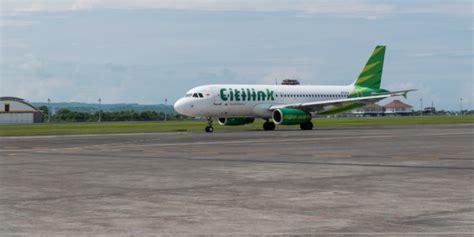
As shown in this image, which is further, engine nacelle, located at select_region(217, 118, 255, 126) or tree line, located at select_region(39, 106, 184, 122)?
tree line, located at select_region(39, 106, 184, 122)

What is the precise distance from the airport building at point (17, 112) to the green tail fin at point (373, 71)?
87543 millimetres

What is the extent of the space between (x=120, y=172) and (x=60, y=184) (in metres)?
3.03

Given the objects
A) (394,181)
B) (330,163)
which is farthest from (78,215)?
(330,163)

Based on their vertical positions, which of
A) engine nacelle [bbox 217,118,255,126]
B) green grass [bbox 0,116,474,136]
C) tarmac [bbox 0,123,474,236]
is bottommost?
tarmac [bbox 0,123,474,236]

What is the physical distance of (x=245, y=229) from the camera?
382 inches

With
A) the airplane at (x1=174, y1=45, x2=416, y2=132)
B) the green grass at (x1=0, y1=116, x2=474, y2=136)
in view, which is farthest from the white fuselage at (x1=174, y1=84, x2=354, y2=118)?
the green grass at (x1=0, y1=116, x2=474, y2=136)

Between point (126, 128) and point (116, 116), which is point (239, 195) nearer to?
point (126, 128)

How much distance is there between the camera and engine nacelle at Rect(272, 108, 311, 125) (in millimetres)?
55781

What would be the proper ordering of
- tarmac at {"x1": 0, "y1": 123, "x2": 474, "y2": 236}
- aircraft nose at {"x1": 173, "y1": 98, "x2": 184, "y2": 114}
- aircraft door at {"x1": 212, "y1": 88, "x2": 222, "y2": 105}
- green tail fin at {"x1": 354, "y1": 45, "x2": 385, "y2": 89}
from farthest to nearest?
green tail fin at {"x1": 354, "y1": 45, "x2": 385, "y2": 89}
aircraft door at {"x1": 212, "y1": 88, "x2": 222, "y2": 105}
aircraft nose at {"x1": 173, "y1": 98, "x2": 184, "y2": 114}
tarmac at {"x1": 0, "y1": 123, "x2": 474, "y2": 236}

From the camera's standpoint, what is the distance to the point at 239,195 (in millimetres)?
13469

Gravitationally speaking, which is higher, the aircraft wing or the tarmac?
the aircraft wing

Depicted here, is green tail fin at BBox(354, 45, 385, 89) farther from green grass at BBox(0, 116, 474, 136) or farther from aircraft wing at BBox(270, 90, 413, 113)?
green grass at BBox(0, 116, 474, 136)

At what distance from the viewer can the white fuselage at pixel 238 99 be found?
54719mm

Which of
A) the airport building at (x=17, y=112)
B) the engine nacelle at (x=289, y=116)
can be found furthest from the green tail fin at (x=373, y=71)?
the airport building at (x=17, y=112)
